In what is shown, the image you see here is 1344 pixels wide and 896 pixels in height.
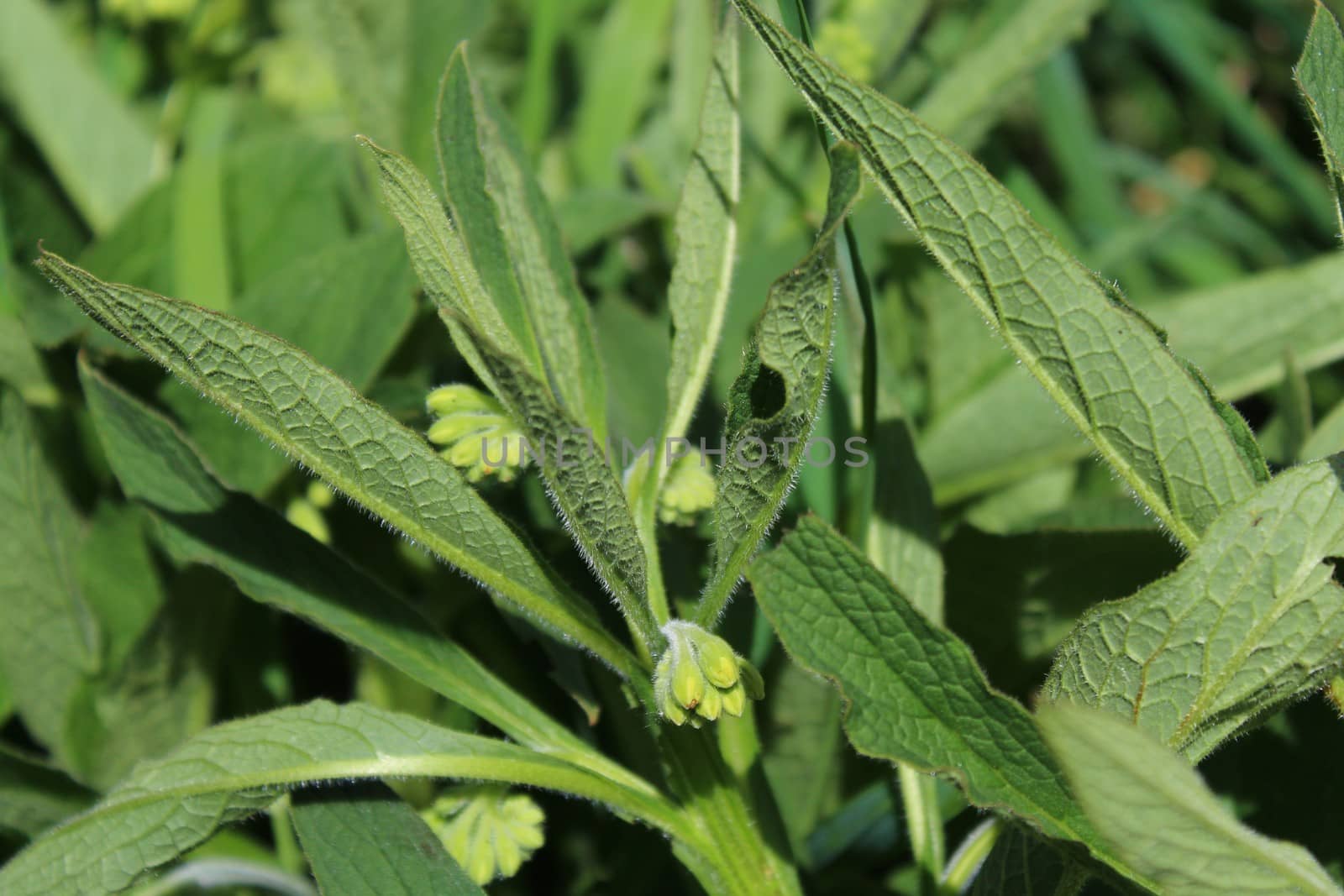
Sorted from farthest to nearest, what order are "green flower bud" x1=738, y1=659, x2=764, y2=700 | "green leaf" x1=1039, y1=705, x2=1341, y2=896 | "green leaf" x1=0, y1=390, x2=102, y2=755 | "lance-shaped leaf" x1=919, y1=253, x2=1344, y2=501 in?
1. "lance-shaped leaf" x1=919, y1=253, x2=1344, y2=501
2. "green leaf" x1=0, y1=390, x2=102, y2=755
3. "green flower bud" x1=738, y1=659, x2=764, y2=700
4. "green leaf" x1=1039, y1=705, x2=1341, y2=896

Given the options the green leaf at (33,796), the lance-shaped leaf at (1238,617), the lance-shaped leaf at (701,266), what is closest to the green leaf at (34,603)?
the green leaf at (33,796)

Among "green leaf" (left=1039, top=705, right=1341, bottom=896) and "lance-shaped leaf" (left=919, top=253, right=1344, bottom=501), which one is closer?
"green leaf" (left=1039, top=705, right=1341, bottom=896)

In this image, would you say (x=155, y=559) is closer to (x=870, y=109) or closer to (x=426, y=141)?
(x=426, y=141)

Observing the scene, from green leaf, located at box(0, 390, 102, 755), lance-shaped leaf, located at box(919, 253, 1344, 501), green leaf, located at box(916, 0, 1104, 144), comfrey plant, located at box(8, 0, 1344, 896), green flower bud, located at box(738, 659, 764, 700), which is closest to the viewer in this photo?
comfrey plant, located at box(8, 0, 1344, 896)

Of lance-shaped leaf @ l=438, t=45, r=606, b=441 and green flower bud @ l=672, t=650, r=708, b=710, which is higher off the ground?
lance-shaped leaf @ l=438, t=45, r=606, b=441

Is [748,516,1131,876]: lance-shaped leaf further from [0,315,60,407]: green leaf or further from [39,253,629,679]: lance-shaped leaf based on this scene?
[0,315,60,407]: green leaf

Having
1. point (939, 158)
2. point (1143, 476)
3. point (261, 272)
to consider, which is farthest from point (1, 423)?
point (1143, 476)

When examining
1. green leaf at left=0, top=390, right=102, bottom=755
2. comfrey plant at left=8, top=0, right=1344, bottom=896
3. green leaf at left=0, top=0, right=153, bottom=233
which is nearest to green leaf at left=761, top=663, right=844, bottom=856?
comfrey plant at left=8, top=0, right=1344, bottom=896
